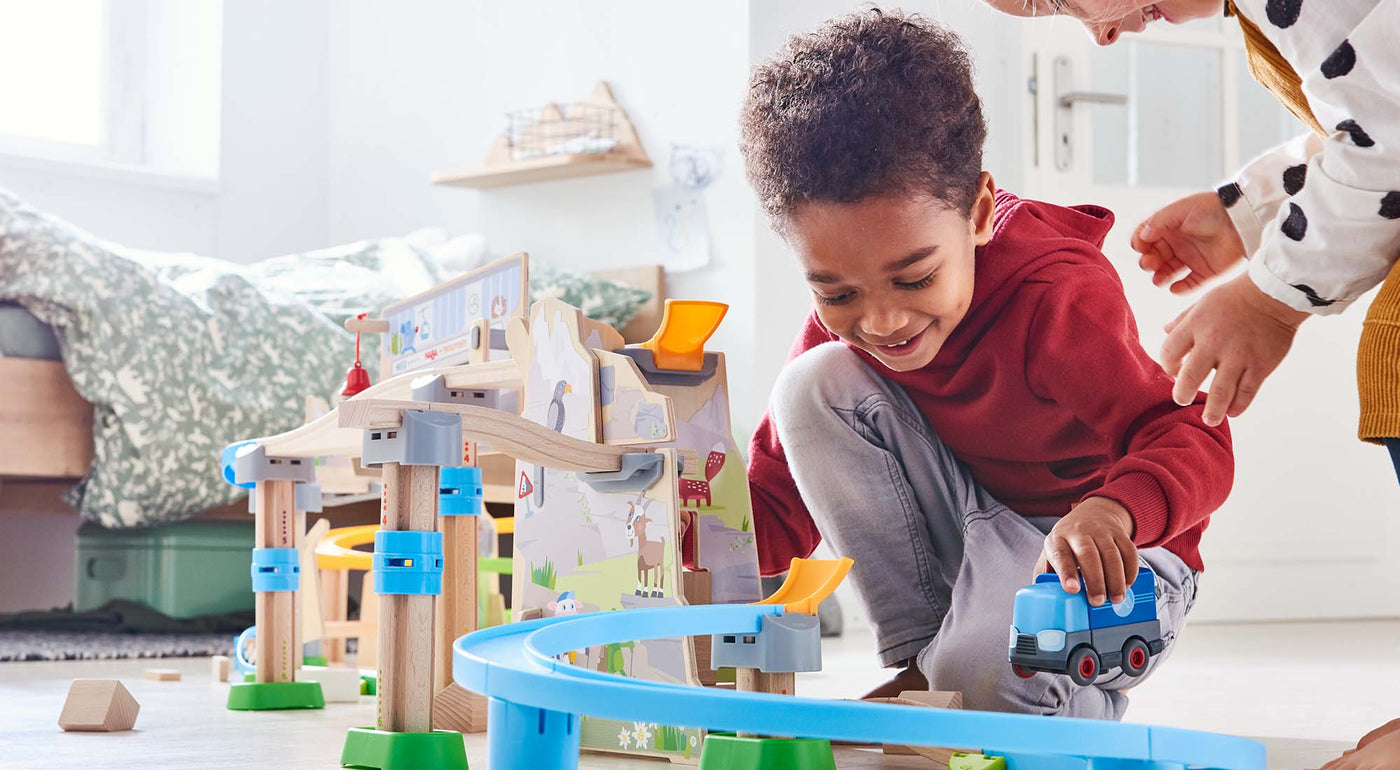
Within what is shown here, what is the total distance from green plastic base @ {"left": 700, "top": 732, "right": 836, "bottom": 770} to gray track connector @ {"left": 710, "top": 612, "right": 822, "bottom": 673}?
7 centimetres

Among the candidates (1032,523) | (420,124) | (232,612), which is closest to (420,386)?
(1032,523)

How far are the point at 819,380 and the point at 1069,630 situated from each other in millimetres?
368

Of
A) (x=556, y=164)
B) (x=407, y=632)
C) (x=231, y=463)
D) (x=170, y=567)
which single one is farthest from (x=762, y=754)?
(x=556, y=164)

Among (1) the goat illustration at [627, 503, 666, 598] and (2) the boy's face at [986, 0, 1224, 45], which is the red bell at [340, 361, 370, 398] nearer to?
(1) the goat illustration at [627, 503, 666, 598]

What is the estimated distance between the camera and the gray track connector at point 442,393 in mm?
978

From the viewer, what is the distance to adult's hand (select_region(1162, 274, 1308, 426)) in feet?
2.27

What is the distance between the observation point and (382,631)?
74cm

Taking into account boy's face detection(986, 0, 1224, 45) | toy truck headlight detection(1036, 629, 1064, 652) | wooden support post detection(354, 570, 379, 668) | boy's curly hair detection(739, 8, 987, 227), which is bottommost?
wooden support post detection(354, 570, 379, 668)

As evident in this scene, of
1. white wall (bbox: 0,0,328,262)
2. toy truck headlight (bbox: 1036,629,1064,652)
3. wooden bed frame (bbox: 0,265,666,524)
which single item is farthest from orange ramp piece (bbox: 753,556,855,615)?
white wall (bbox: 0,0,328,262)

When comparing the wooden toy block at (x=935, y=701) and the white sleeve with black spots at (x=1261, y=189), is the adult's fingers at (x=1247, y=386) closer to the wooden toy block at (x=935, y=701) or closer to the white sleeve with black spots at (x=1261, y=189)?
the white sleeve with black spots at (x=1261, y=189)

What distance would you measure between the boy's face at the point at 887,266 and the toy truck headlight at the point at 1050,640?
0.24 metres

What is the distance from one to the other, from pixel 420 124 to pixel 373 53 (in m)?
0.21

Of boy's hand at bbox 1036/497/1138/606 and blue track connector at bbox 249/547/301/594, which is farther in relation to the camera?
blue track connector at bbox 249/547/301/594

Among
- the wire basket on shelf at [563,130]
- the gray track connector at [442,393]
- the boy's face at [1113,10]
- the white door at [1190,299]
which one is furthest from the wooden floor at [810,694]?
the wire basket on shelf at [563,130]
